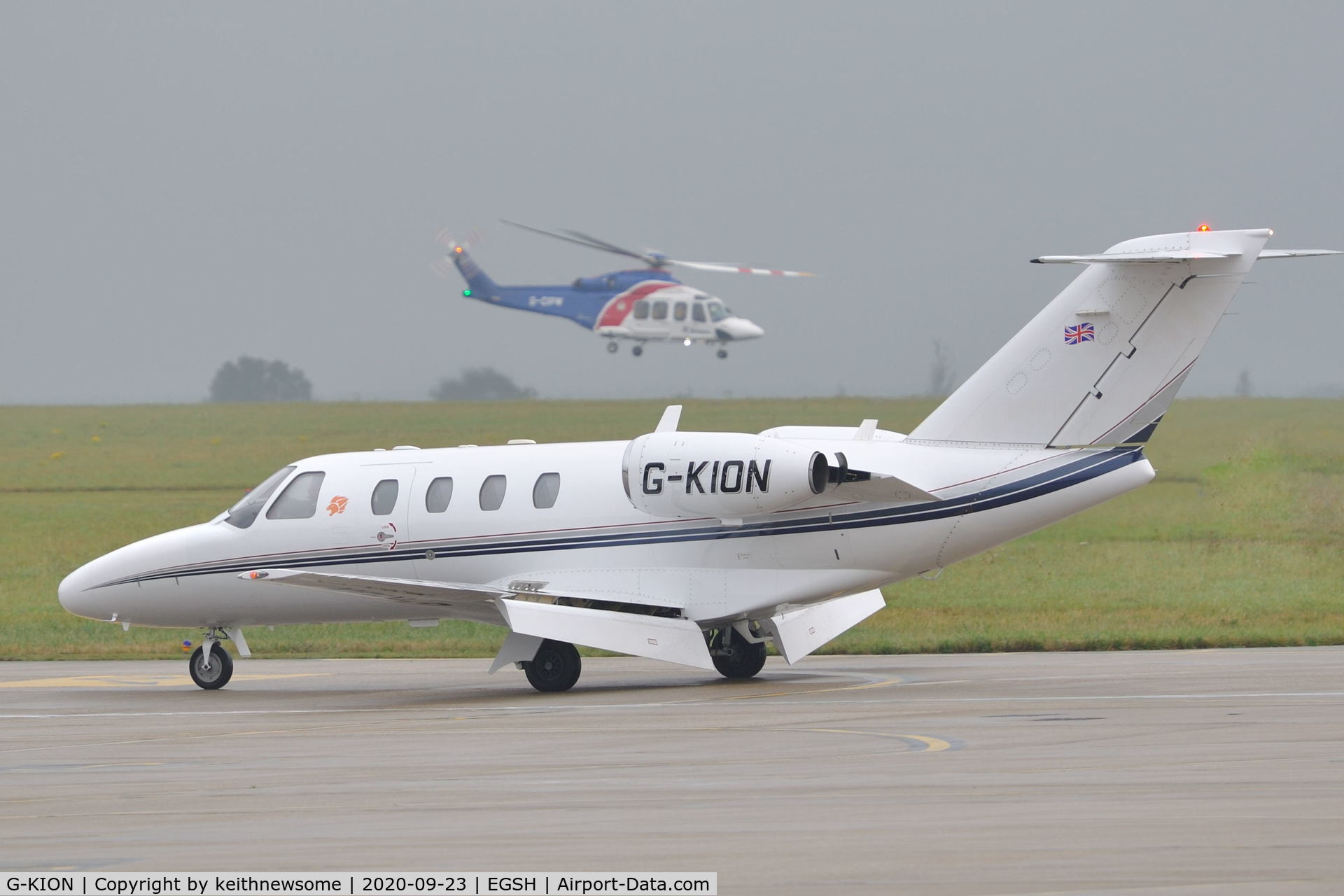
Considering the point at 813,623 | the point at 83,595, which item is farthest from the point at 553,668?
the point at 83,595

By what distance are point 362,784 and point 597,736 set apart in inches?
125

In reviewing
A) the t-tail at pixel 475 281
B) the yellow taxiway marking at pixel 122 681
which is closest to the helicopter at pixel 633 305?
the t-tail at pixel 475 281

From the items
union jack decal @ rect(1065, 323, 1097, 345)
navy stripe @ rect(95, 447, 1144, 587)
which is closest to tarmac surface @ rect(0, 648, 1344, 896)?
navy stripe @ rect(95, 447, 1144, 587)

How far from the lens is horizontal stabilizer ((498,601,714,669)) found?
18.9m

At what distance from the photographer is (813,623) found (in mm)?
21297

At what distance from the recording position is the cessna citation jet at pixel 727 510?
728 inches

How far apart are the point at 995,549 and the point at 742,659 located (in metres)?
8.81

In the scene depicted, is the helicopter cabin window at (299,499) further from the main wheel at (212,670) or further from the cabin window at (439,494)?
the main wheel at (212,670)

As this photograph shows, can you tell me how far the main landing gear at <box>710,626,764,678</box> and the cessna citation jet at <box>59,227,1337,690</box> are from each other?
0.10 feet

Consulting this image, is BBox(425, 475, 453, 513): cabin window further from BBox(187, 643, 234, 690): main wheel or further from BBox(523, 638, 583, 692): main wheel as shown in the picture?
BBox(187, 643, 234, 690): main wheel

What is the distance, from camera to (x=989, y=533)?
62.2 ft

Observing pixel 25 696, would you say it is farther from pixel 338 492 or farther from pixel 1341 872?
pixel 1341 872

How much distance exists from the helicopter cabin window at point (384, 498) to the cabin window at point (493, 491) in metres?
1.23

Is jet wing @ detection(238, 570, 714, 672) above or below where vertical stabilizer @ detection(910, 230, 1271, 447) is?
below
